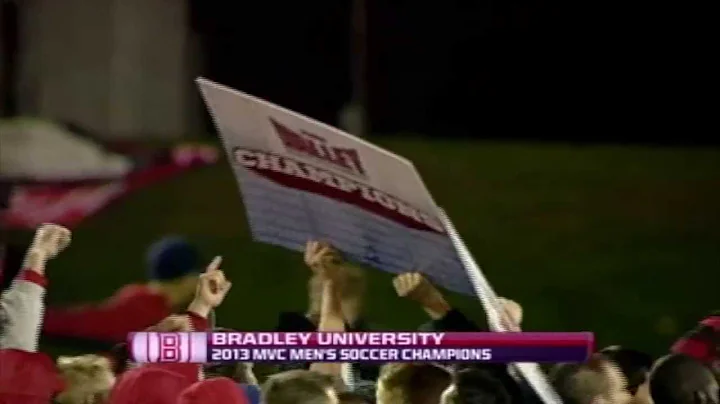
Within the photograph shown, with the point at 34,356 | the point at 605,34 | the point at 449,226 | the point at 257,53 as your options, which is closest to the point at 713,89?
the point at 605,34

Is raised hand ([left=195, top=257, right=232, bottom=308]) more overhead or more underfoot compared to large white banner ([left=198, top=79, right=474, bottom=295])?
more underfoot

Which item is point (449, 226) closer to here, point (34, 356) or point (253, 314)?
point (253, 314)

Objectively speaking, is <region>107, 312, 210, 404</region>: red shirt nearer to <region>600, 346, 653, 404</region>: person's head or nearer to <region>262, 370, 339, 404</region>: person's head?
<region>262, 370, 339, 404</region>: person's head

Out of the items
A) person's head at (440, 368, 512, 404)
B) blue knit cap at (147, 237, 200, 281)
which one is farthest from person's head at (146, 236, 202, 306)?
person's head at (440, 368, 512, 404)

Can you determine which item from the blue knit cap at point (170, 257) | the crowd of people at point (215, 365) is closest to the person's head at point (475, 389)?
the crowd of people at point (215, 365)

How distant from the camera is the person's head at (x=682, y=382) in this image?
77 cm

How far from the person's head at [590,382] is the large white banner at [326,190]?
0.10 m

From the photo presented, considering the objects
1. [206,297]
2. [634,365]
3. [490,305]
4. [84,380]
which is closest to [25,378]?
[84,380]

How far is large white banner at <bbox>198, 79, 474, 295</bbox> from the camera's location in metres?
0.74

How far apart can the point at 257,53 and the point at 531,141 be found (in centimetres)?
22

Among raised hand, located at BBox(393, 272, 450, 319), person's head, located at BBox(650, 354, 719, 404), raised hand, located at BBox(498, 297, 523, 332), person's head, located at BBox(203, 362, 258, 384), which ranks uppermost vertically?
raised hand, located at BBox(393, 272, 450, 319)

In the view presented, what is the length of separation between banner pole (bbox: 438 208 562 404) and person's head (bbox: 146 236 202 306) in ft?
0.64

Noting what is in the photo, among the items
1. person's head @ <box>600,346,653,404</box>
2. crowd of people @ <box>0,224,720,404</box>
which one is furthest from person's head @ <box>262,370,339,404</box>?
person's head @ <box>600,346,653,404</box>

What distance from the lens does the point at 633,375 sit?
78 cm
